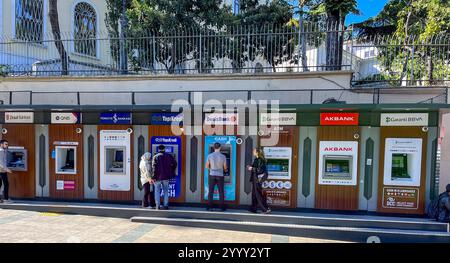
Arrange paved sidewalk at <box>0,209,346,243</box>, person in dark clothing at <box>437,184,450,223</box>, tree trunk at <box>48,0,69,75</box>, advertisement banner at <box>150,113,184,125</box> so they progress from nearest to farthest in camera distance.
Result: paved sidewalk at <box>0,209,346,243</box> → person in dark clothing at <box>437,184,450,223</box> → advertisement banner at <box>150,113,184,125</box> → tree trunk at <box>48,0,69,75</box>

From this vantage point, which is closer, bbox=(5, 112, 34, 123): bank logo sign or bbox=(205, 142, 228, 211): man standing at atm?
bbox=(205, 142, 228, 211): man standing at atm

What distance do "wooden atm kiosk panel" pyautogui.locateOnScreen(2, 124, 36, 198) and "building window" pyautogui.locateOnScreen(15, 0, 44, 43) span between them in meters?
6.41

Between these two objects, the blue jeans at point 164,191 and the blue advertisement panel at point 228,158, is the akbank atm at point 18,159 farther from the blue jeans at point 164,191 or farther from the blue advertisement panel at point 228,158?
the blue advertisement panel at point 228,158

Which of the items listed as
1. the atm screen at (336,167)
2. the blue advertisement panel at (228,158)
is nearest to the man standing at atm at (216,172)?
the blue advertisement panel at (228,158)

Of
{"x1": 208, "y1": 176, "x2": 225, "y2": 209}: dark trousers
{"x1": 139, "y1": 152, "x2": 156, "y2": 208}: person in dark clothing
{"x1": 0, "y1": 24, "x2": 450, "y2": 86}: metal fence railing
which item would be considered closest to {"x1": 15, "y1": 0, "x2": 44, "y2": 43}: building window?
{"x1": 0, "y1": 24, "x2": 450, "y2": 86}: metal fence railing

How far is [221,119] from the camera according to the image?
264 inches

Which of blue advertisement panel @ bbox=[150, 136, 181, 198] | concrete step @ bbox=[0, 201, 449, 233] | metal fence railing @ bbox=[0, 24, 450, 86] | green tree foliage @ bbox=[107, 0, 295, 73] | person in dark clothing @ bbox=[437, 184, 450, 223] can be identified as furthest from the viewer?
green tree foliage @ bbox=[107, 0, 295, 73]

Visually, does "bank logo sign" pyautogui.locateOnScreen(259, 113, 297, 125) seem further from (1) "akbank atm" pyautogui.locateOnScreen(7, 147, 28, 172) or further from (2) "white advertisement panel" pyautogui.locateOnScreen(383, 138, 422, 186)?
(1) "akbank atm" pyautogui.locateOnScreen(7, 147, 28, 172)

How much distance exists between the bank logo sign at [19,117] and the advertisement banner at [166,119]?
3068 millimetres

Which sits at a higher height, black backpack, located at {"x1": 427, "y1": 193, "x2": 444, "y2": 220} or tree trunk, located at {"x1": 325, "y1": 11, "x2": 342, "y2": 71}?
tree trunk, located at {"x1": 325, "y1": 11, "x2": 342, "y2": 71}

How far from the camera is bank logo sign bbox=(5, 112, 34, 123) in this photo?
732cm

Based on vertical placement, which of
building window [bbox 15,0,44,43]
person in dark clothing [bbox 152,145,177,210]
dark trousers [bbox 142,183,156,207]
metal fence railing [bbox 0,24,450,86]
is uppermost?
building window [bbox 15,0,44,43]

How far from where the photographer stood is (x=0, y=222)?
6012mm

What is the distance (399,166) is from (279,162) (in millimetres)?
2535
